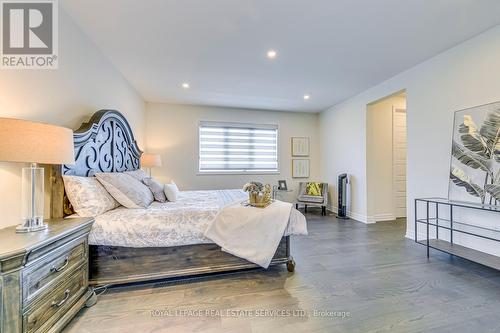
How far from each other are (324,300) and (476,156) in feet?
8.19

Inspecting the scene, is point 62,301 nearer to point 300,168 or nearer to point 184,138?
point 184,138

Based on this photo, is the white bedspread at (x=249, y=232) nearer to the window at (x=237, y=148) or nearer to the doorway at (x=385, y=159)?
the doorway at (x=385, y=159)

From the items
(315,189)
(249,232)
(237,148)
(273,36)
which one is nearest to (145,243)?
(249,232)

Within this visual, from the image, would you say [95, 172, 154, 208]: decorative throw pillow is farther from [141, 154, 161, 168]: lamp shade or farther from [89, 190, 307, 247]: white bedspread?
[141, 154, 161, 168]: lamp shade

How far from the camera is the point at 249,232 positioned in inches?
86.0

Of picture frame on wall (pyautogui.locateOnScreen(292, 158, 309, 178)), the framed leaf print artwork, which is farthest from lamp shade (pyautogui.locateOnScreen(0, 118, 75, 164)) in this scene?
picture frame on wall (pyautogui.locateOnScreen(292, 158, 309, 178))

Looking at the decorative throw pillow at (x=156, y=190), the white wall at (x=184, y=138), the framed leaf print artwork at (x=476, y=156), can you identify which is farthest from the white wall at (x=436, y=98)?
the decorative throw pillow at (x=156, y=190)

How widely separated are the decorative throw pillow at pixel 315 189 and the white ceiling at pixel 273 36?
240 cm

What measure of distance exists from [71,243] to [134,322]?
0.74 meters

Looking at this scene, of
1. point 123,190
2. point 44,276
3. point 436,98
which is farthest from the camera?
point 436,98

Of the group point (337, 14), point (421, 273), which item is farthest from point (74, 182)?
point (421, 273)

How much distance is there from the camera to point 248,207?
7.56ft

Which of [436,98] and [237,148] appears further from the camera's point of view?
[237,148]

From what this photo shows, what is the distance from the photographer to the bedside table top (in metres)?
1.15
